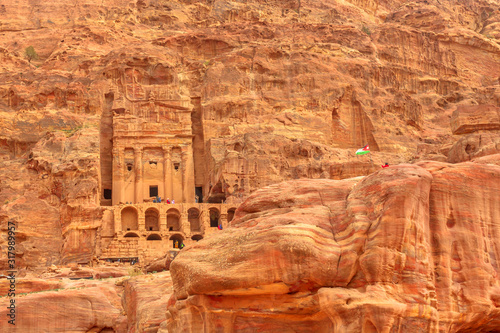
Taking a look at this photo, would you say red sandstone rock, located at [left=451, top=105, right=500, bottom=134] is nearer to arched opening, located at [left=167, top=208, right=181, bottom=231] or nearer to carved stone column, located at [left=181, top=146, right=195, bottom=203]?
arched opening, located at [left=167, top=208, right=181, bottom=231]

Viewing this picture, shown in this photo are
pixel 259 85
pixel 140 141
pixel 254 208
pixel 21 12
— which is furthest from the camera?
pixel 21 12

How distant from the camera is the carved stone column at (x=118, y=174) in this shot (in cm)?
7311

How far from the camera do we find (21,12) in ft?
350

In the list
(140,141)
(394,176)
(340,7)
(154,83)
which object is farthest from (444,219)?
(340,7)

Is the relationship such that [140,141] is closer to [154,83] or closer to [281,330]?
[154,83]

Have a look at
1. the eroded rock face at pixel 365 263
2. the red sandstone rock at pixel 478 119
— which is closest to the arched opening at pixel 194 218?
the red sandstone rock at pixel 478 119

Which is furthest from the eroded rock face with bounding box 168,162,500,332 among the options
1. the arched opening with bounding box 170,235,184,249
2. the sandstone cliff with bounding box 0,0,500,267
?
the arched opening with bounding box 170,235,184,249

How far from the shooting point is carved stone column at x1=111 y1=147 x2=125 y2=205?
7311 centimetres

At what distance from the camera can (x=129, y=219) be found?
65250 mm

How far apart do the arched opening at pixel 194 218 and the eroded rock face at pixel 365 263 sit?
4279cm

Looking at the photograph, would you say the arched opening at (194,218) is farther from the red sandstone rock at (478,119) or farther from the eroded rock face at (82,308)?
the eroded rock face at (82,308)

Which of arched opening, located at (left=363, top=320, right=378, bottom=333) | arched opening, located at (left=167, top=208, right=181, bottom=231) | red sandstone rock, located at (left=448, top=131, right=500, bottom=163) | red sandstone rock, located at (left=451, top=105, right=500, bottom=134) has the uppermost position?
red sandstone rock, located at (left=451, top=105, right=500, bottom=134)

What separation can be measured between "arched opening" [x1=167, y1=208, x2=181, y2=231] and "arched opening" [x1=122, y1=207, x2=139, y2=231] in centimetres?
306

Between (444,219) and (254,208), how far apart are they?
21.3ft
